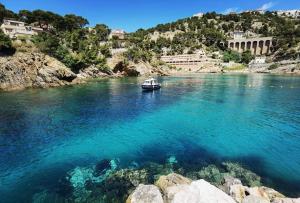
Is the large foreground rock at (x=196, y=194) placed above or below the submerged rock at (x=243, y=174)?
above

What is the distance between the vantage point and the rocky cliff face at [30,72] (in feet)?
227

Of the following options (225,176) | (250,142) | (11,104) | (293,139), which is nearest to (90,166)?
(225,176)

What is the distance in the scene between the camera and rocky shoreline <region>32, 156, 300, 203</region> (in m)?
13.2

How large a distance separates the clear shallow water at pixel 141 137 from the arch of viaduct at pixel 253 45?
498 feet

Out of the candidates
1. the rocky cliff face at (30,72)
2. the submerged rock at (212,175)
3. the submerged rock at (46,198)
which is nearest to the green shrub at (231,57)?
the rocky cliff face at (30,72)

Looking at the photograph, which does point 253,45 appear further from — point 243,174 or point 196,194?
point 196,194

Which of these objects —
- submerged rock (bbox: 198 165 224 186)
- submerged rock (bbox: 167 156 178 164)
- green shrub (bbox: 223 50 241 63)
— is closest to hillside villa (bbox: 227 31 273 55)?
green shrub (bbox: 223 50 241 63)

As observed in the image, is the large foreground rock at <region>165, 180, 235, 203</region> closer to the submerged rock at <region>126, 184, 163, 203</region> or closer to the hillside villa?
the submerged rock at <region>126, 184, 163, 203</region>

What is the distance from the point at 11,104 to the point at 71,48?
6637 centimetres

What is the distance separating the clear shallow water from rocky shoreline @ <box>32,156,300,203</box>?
4.22 feet

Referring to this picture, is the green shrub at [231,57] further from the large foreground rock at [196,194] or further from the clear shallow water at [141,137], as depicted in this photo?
the large foreground rock at [196,194]

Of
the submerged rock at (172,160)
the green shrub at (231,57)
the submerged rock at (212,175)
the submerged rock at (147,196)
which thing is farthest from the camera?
the green shrub at (231,57)

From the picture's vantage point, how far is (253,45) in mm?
187250

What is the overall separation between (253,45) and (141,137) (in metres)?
188
